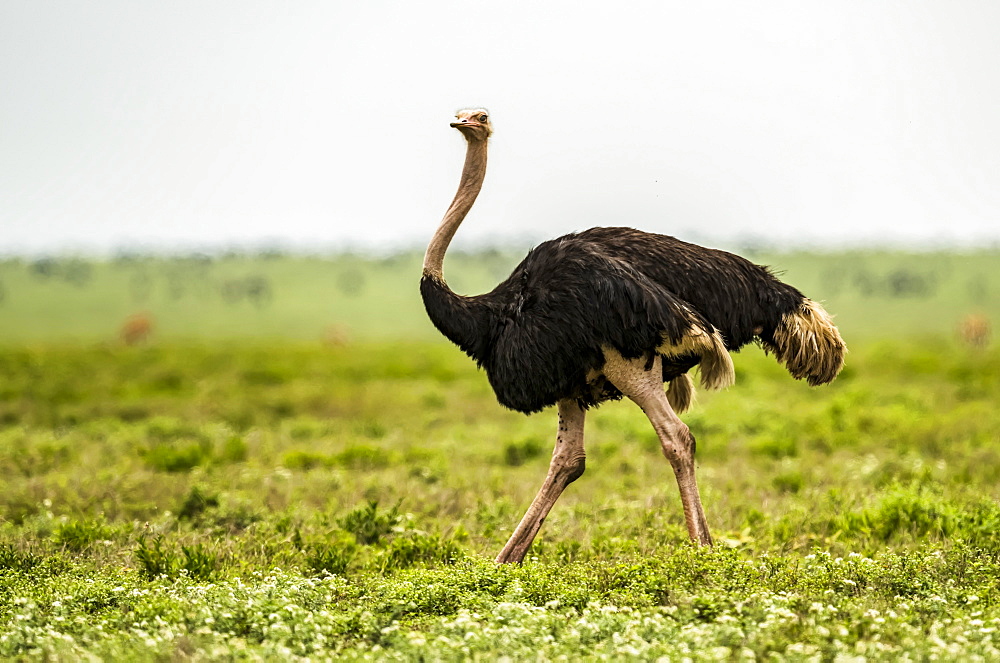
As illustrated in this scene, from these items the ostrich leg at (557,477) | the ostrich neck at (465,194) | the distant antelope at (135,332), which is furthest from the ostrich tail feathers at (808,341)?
the distant antelope at (135,332)

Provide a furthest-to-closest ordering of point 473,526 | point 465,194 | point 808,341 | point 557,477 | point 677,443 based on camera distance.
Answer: point 473,526 → point 465,194 → point 557,477 → point 808,341 → point 677,443

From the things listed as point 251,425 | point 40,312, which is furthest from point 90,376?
point 40,312

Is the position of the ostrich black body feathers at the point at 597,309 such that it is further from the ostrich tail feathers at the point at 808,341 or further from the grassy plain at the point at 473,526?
the grassy plain at the point at 473,526

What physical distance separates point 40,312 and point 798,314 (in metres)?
74.0

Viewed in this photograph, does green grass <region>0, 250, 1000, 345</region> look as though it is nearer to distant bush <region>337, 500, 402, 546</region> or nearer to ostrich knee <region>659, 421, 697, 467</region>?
distant bush <region>337, 500, 402, 546</region>

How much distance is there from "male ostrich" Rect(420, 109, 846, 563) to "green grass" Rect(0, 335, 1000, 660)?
2.70 ft

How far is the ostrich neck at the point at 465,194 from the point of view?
7.25m

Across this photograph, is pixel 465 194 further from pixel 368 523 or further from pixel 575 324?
pixel 368 523

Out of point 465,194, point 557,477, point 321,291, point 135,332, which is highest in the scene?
point 465,194

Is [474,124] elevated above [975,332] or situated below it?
above

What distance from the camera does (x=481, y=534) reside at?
828 cm

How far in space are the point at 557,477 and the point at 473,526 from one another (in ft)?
5.39

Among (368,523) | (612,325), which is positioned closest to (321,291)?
(368,523)

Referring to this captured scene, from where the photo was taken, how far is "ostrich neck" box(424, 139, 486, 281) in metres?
7.25
